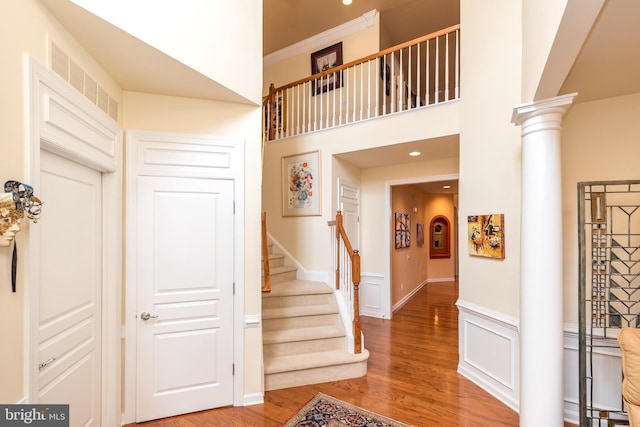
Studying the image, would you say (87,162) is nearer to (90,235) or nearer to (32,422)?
(90,235)

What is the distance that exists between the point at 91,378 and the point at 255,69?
280cm

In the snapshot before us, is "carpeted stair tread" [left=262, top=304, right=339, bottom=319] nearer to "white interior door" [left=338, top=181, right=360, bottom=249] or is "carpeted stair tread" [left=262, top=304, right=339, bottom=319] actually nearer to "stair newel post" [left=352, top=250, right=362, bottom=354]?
"stair newel post" [left=352, top=250, right=362, bottom=354]

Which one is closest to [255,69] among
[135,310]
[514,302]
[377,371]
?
[135,310]

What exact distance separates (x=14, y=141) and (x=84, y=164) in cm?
72

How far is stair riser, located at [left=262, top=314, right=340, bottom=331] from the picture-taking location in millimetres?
3309

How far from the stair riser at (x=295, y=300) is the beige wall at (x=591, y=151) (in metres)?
2.45

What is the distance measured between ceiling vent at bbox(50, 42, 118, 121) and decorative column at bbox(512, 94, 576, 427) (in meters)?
2.85

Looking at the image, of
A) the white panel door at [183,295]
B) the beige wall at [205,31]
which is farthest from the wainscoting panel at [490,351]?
the beige wall at [205,31]

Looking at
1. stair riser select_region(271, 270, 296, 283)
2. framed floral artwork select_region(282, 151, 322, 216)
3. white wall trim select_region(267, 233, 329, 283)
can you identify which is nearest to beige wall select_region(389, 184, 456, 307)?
white wall trim select_region(267, 233, 329, 283)

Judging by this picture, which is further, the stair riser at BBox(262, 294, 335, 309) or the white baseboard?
the stair riser at BBox(262, 294, 335, 309)

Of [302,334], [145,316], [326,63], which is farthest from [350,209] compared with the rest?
[145,316]

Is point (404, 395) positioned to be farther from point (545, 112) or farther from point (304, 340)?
point (545, 112)

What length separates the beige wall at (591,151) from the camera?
7.57ft

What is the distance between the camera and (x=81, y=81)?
1851 millimetres
